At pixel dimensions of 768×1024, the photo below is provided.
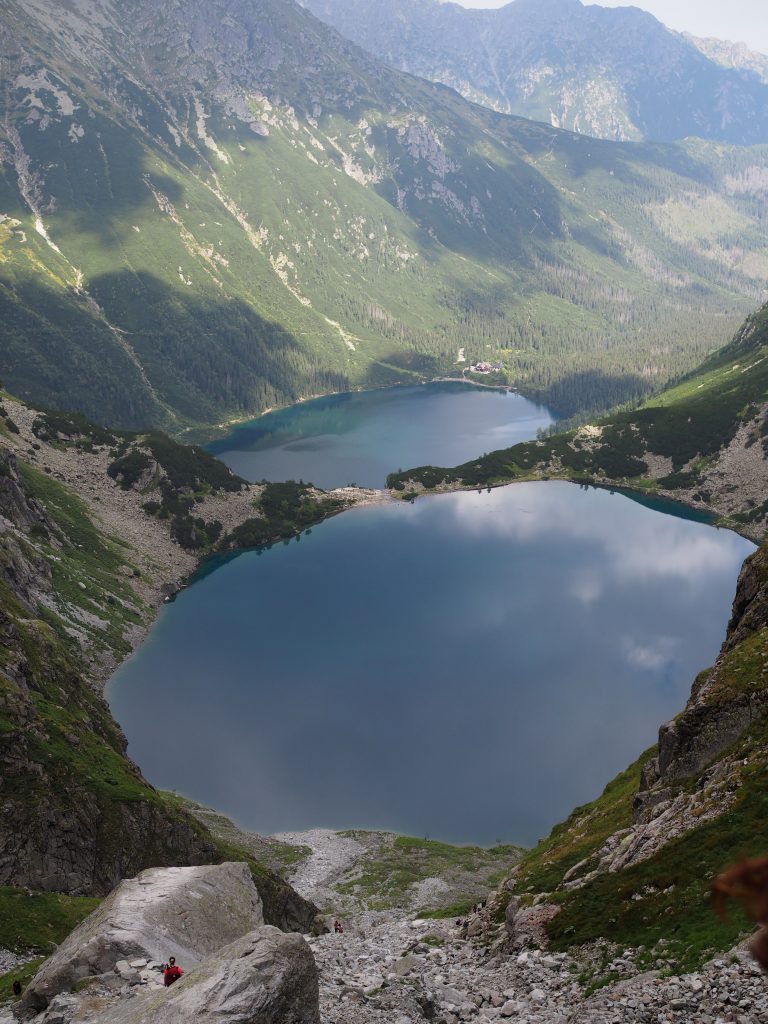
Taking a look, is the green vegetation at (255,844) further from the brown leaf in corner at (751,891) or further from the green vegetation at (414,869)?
the brown leaf in corner at (751,891)

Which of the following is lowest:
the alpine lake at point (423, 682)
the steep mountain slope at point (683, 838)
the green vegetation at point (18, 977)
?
the green vegetation at point (18, 977)

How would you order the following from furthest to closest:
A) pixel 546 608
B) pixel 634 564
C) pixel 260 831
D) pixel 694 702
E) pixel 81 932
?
pixel 634 564
pixel 546 608
pixel 260 831
pixel 694 702
pixel 81 932

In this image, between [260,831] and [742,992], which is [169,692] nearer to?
[260,831]

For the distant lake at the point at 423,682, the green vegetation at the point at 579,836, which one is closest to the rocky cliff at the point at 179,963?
the green vegetation at the point at 579,836

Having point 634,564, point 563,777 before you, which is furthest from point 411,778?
point 634,564

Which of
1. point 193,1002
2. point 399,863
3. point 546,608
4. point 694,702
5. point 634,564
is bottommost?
point 193,1002

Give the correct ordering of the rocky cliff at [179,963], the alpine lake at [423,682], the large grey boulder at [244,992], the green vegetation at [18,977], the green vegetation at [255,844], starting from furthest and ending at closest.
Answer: the alpine lake at [423,682] < the green vegetation at [255,844] < the green vegetation at [18,977] < the rocky cliff at [179,963] < the large grey boulder at [244,992]

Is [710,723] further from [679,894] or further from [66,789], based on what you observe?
[66,789]
